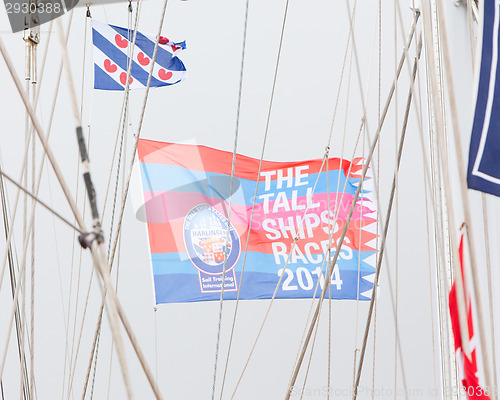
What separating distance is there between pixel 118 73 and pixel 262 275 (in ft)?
4.68

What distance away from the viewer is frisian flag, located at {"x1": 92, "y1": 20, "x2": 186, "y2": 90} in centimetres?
355

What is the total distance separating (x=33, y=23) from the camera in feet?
6.97

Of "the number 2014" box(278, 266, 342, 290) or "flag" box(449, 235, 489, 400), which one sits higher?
"the number 2014" box(278, 266, 342, 290)

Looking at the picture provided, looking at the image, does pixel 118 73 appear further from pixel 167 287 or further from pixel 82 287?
pixel 82 287

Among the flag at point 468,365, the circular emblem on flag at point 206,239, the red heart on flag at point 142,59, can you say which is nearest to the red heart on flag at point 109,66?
the red heart on flag at point 142,59

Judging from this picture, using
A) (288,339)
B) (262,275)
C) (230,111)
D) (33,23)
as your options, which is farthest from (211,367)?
(33,23)

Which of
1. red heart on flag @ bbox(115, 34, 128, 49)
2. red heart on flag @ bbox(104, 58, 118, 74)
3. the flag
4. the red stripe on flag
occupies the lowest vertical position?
the flag

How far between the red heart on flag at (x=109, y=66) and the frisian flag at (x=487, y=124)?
280 centimetres

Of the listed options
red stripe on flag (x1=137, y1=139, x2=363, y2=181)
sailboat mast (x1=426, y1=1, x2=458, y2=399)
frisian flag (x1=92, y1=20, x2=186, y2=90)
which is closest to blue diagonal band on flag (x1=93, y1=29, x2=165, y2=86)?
frisian flag (x1=92, y1=20, x2=186, y2=90)

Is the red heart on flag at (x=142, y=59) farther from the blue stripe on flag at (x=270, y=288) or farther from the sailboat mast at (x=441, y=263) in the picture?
the sailboat mast at (x=441, y=263)

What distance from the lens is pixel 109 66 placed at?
11.8 feet

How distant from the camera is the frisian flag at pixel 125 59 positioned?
355cm

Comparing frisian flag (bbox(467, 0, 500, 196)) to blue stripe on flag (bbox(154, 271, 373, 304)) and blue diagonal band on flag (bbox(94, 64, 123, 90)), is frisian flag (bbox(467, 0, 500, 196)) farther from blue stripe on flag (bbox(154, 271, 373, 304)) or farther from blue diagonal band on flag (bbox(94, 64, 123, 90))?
blue stripe on flag (bbox(154, 271, 373, 304))

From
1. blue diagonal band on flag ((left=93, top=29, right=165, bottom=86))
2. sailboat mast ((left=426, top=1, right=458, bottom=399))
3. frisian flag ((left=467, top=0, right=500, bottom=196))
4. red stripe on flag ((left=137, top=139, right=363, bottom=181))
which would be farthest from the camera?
red stripe on flag ((left=137, top=139, right=363, bottom=181))
